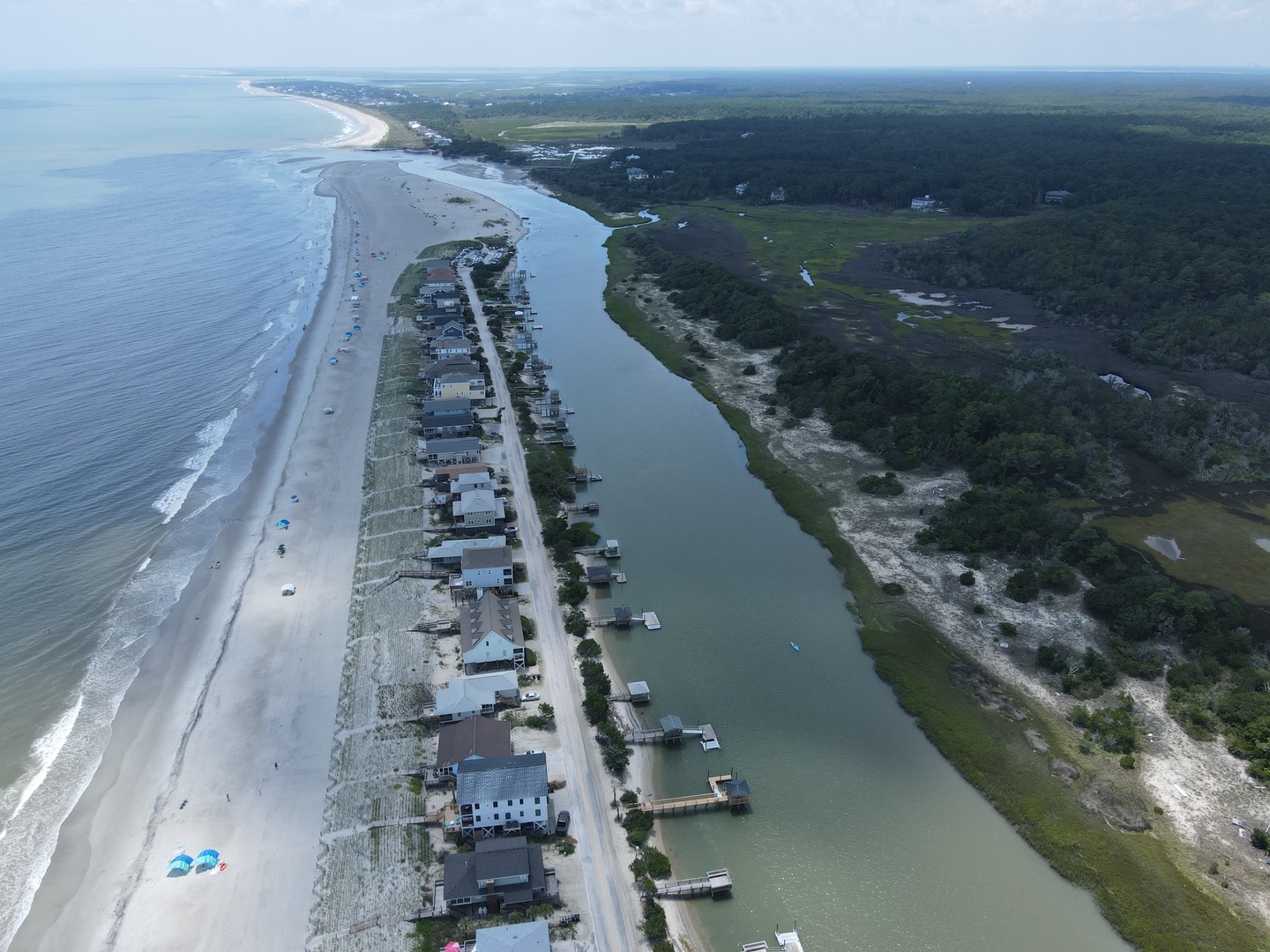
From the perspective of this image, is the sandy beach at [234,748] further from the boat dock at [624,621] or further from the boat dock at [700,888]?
the boat dock at [624,621]

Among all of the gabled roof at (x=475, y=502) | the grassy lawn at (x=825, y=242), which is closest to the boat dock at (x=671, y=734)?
the gabled roof at (x=475, y=502)

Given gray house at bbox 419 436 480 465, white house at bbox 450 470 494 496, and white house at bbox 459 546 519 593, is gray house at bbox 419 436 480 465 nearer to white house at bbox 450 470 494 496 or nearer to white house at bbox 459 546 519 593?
white house at bbox 450 470 494 496

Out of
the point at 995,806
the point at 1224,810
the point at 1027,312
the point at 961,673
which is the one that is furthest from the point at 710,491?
the point at 1027,312

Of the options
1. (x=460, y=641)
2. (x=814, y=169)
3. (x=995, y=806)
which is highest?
(x=814, y=169)

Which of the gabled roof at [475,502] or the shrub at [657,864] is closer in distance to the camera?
the shrub at [657,864]

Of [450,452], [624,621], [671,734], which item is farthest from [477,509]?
[671,734]

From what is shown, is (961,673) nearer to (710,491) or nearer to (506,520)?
(710,491)

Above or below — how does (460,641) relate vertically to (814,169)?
below

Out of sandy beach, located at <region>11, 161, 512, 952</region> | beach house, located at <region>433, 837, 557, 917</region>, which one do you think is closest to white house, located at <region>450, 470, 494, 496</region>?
sandy beach, located at <region>11, 161, 512, 952</region>
